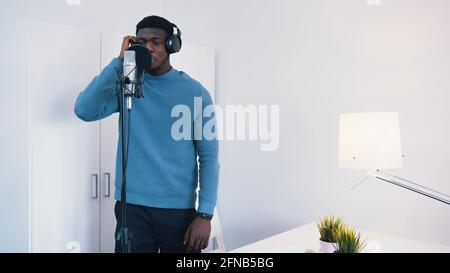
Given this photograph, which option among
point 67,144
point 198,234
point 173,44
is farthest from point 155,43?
point 198,234

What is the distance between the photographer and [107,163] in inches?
42.4

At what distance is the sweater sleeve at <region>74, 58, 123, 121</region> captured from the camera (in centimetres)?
87

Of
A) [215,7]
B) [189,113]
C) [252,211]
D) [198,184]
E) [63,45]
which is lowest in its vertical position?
[252,211]

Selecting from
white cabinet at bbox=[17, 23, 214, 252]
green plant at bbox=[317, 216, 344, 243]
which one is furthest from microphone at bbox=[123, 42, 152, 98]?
green plant at bbox=[317, 216, 344, 243]

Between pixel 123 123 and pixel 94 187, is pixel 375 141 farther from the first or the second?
pixel 94 187

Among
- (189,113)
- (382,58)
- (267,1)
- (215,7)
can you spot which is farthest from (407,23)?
(189,113)

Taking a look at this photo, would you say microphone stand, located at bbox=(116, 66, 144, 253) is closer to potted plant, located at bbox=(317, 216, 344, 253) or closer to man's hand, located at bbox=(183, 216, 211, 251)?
man's hand, located at bbox=(183, 216, 211, 251)

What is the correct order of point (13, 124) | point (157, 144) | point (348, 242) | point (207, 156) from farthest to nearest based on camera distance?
1. point (13, 124)
2. point (207, 156)
3. point (157, 144)
4. point (348, 242)

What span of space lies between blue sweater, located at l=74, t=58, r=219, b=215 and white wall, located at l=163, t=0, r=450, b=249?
0.15 m

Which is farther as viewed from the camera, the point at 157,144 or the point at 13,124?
the point at 13,124

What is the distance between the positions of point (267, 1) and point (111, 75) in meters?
0.60

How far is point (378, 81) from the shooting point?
1144 mm

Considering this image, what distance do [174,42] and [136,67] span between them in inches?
7.9
